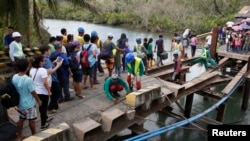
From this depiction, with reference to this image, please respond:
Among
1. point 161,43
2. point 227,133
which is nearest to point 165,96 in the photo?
point 227,133

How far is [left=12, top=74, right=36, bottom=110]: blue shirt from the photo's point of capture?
4793mm

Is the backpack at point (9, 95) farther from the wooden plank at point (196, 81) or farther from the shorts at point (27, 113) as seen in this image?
the wooden plank at point (196, 81)

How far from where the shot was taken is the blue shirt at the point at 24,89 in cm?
479

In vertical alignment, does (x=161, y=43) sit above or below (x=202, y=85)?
above

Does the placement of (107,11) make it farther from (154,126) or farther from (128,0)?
(154,126)

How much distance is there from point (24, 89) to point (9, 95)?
0.84 feet

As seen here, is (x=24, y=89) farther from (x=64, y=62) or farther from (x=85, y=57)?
(x=85, y=57)

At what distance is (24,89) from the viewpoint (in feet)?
15.9

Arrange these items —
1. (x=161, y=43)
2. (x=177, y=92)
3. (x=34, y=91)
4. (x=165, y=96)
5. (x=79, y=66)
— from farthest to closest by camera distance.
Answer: (x=161, y=43)
(x=177, y=92)
(x=165, y=96)
(x=79, y=66)
(x=34, y=91)

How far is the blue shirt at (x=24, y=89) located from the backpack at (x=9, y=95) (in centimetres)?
6

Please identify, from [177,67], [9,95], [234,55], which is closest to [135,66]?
[177,67]

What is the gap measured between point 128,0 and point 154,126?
127ft

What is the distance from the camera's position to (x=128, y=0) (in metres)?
46.8

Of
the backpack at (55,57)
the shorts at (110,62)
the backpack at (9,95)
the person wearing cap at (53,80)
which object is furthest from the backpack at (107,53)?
the backpack at (9,95)
